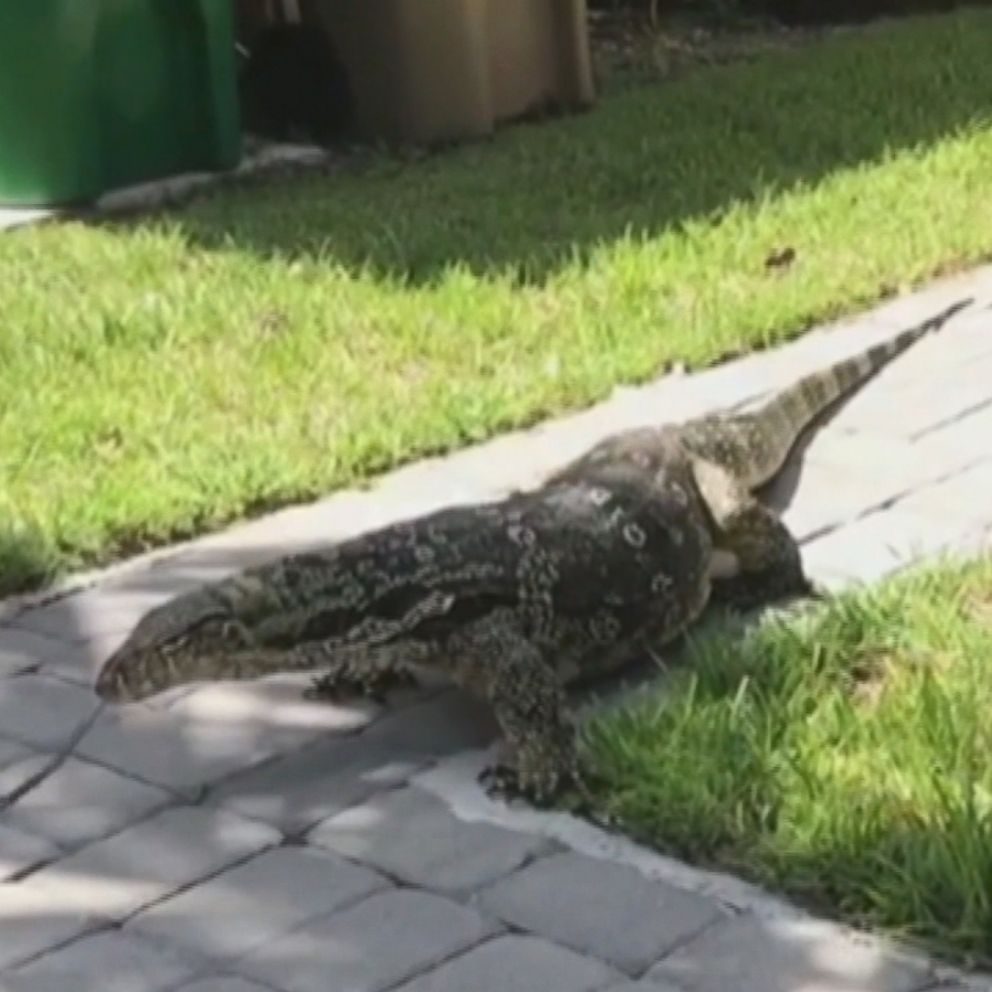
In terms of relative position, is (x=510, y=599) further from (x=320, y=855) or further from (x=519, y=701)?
(x=320, y=855)

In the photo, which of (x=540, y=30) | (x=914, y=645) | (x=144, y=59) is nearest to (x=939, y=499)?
(x=914, y=645)

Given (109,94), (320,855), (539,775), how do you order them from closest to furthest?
(320,855), (539,775), (109,94)

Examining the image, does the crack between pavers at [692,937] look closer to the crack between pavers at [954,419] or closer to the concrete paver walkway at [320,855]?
the concrete paver walkway at [320,855]

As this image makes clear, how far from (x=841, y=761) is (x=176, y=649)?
1.08 m

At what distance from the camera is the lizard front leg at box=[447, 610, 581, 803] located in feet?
15.2

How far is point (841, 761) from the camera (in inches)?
180

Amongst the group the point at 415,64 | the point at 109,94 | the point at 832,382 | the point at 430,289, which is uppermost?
the point at 109,94

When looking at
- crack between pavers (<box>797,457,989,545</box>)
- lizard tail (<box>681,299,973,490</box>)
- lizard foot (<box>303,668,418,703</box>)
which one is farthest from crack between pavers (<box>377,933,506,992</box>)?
crack between pavers (<box>797,457,989,545</box>)

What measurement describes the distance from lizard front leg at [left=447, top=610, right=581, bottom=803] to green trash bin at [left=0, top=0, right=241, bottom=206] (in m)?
4.71

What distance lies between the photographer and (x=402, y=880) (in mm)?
4395

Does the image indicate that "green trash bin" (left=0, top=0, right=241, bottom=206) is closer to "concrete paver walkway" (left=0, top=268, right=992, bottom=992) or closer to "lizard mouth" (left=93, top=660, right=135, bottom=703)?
"concrete paver walkway" (left=0, top=268, right=992, bottom=992)

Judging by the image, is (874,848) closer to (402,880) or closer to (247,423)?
(402,880)

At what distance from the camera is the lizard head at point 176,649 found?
15.3 ft

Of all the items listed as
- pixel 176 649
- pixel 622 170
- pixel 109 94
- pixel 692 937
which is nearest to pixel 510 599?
pixel 176 649
